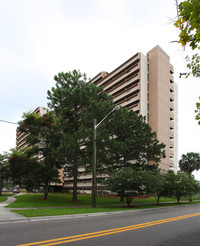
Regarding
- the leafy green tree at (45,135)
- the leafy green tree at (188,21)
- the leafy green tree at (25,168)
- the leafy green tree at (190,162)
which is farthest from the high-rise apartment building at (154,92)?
the leafy green tree at (188,21)

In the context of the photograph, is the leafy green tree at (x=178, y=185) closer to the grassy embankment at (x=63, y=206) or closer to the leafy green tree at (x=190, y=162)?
the grassy embankment at (x=63, y=206)

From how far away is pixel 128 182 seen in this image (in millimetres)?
17531

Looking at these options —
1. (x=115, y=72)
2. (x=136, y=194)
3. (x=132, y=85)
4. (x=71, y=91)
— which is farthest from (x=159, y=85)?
(x=136, y=194)

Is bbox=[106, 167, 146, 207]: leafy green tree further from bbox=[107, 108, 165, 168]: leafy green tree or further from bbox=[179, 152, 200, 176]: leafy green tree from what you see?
bbox=[179, 152, 200, 176]: leafy green tree

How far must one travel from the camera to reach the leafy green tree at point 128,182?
692 inches

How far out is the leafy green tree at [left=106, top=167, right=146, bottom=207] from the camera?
57.7ft

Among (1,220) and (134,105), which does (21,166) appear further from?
(134,105)

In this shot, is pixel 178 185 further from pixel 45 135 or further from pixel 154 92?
pixel 154 92

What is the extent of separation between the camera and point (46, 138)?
82.7 ft

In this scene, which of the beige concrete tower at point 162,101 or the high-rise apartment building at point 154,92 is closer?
the beige concrete tower at point 162,101

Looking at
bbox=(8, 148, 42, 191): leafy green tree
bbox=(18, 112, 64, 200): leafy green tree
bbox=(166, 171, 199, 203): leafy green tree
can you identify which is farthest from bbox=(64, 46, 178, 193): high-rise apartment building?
bbox=(8, 148, 42, 191): leafy green tree

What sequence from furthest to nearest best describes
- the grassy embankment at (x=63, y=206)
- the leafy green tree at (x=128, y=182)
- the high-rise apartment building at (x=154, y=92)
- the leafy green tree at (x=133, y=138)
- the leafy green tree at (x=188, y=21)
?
1. the high-rise apartment building at (x=154, y=92)
2. the leafy green tree at (x=133, y=138)
3. the leafy green tree at (x=128, y=182)
4. the grassy embankment at (x=63, y=206)
5. the leafy green tree at (x=188, y=21)

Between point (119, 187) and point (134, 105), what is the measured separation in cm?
3903

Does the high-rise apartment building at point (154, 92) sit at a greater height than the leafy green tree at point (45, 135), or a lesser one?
greater
